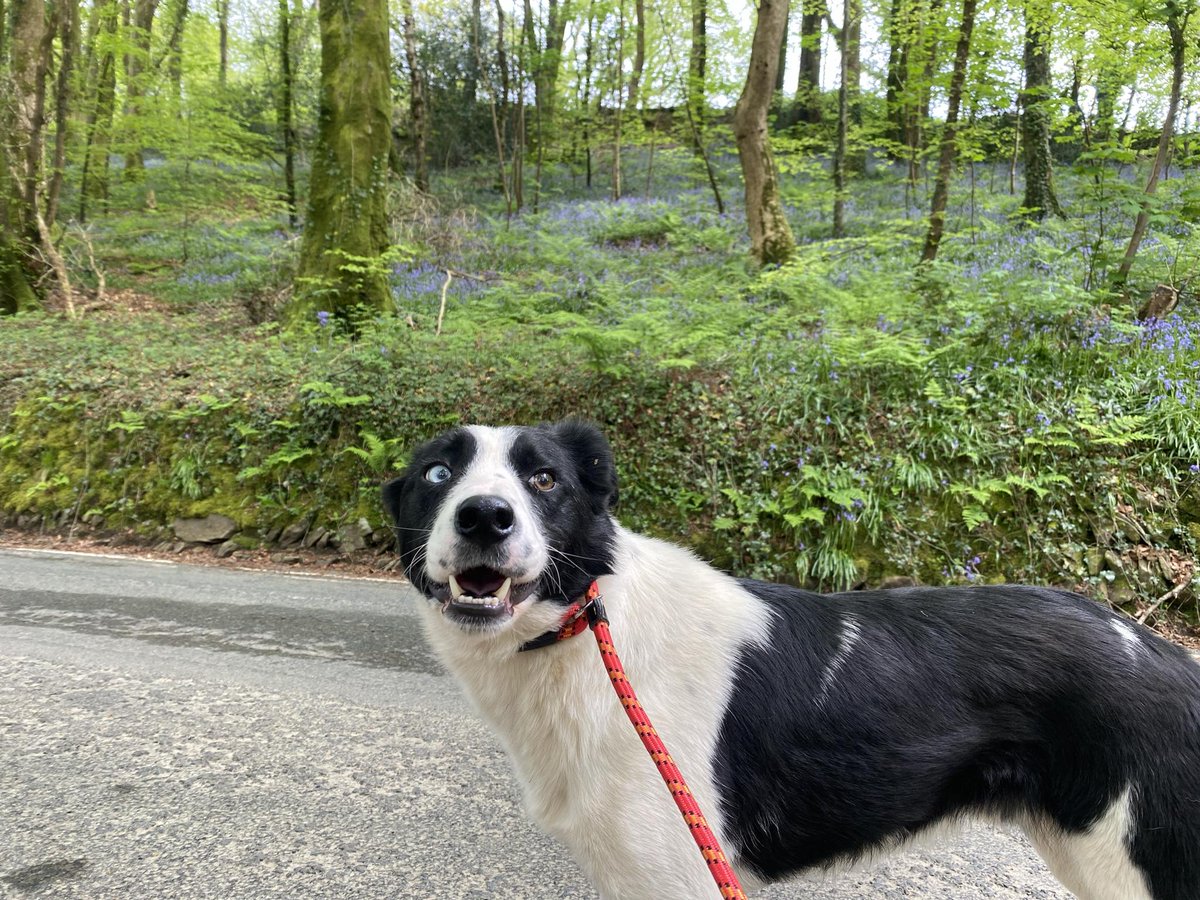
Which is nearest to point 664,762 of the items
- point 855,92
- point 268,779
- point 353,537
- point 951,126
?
point 268,779

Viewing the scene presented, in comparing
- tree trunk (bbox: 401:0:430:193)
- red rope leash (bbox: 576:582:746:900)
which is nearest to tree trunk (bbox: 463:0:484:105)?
tree trunk (bbox: 401:0:430:193)

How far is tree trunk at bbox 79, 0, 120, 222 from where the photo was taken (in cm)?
1281

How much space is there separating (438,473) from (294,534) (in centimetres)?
471

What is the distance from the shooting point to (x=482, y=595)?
166 centimetres

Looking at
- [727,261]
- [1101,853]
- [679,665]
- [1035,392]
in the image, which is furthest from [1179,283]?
[679,665]

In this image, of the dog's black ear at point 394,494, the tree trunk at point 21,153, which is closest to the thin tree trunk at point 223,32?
the tree trunk at point 21,153

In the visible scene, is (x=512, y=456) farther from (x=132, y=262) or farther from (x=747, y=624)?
(x=132, y=262)

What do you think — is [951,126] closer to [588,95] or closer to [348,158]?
[348,158]

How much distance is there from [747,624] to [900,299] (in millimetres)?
5402

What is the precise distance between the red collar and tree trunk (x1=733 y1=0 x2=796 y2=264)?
9.02 meters

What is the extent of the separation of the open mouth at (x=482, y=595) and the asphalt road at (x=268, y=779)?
3.81ft

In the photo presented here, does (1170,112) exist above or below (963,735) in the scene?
above

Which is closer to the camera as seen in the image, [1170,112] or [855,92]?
[1170,112]

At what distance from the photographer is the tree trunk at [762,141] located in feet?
30.2
